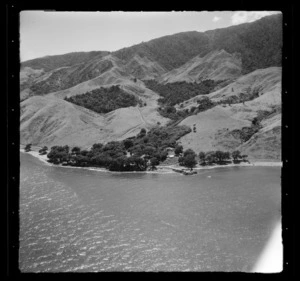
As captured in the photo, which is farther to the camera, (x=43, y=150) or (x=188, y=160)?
(x=43, y=150)

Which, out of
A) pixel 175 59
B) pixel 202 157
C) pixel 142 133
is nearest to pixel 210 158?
pixel 202 157

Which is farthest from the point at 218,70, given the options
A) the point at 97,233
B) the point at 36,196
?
the point at 97,233

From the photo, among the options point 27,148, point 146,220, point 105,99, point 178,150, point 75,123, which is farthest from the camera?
point 105,99

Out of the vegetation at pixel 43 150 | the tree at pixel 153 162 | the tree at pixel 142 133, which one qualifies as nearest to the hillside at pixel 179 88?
the tree at pixel 142 133

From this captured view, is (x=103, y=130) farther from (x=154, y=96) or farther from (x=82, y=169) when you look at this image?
(x=154, y=96)

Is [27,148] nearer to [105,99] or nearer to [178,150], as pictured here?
[105,99]

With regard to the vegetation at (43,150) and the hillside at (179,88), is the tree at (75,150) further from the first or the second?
the vegetation at (43,150)
